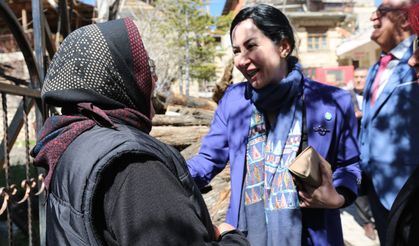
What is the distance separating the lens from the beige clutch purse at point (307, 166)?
1.73 m

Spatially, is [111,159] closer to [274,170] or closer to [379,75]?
[274,170]

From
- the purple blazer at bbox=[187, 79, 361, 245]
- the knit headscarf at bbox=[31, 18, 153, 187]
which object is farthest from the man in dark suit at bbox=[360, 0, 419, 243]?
the knit headscarf at bbox=[31, 18, 153, 187]

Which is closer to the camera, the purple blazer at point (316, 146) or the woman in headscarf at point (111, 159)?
the woman in headscarf at point (111, 159)

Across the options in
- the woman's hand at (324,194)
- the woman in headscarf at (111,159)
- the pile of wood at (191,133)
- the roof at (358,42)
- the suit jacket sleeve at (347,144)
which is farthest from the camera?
the roof at (358,42)

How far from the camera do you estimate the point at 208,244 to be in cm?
114

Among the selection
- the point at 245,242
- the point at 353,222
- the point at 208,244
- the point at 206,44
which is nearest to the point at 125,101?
the point at 208,244

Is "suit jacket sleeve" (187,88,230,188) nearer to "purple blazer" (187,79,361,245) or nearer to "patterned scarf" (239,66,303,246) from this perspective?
"purple blazer" (187,79,361,245)

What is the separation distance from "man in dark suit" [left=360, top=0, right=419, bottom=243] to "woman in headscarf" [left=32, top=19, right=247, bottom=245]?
180 cm

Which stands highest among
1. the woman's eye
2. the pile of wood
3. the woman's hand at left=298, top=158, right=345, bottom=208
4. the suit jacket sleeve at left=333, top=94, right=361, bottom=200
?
the woman's eye

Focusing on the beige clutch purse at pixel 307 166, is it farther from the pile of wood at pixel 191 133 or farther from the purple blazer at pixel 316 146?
the pile of wood at pixel 191 133

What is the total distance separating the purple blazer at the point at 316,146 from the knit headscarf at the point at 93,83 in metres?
0.99

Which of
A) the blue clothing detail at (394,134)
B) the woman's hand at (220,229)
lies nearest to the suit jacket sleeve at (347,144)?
the blue clothing detail at (394,134)

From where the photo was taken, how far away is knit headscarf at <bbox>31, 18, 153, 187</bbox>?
1217 mm

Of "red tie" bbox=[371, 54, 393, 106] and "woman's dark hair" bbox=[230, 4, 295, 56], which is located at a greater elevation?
"woman's dark hair" bbox=[230, 4, 295, 56]
